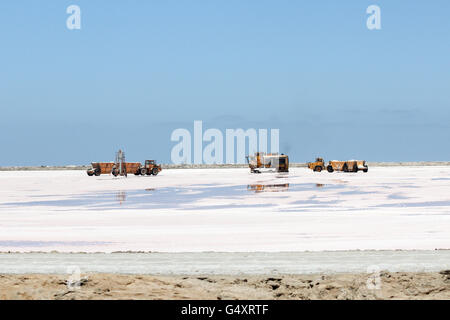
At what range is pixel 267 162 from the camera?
72688 mm

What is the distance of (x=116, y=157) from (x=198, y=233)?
155 feet

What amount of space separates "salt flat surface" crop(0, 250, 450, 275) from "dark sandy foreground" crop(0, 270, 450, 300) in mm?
299

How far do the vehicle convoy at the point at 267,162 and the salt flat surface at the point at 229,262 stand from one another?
204 feet

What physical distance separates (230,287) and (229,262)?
156cm

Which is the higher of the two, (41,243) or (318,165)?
(318,165)

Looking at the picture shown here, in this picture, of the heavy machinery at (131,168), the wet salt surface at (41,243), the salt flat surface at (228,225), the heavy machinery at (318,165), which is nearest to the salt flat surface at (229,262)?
the salt flat surface at (228,225)

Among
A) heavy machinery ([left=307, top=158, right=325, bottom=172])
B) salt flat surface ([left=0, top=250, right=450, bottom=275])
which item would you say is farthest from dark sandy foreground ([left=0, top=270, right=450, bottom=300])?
heavy machinery ([left=307, top=158, right=325, bottom=172])

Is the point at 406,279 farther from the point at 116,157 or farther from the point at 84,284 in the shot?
the point at 116,157

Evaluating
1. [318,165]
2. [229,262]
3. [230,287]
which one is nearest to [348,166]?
[318,165]

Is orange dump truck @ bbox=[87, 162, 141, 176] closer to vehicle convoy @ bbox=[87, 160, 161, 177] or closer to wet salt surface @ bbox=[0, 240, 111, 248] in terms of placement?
vehicle convoy @ bbox=[87, 160, 161, 177]

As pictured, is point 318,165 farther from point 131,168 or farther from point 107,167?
point 107,167

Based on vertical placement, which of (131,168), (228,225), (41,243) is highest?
(131,168)
